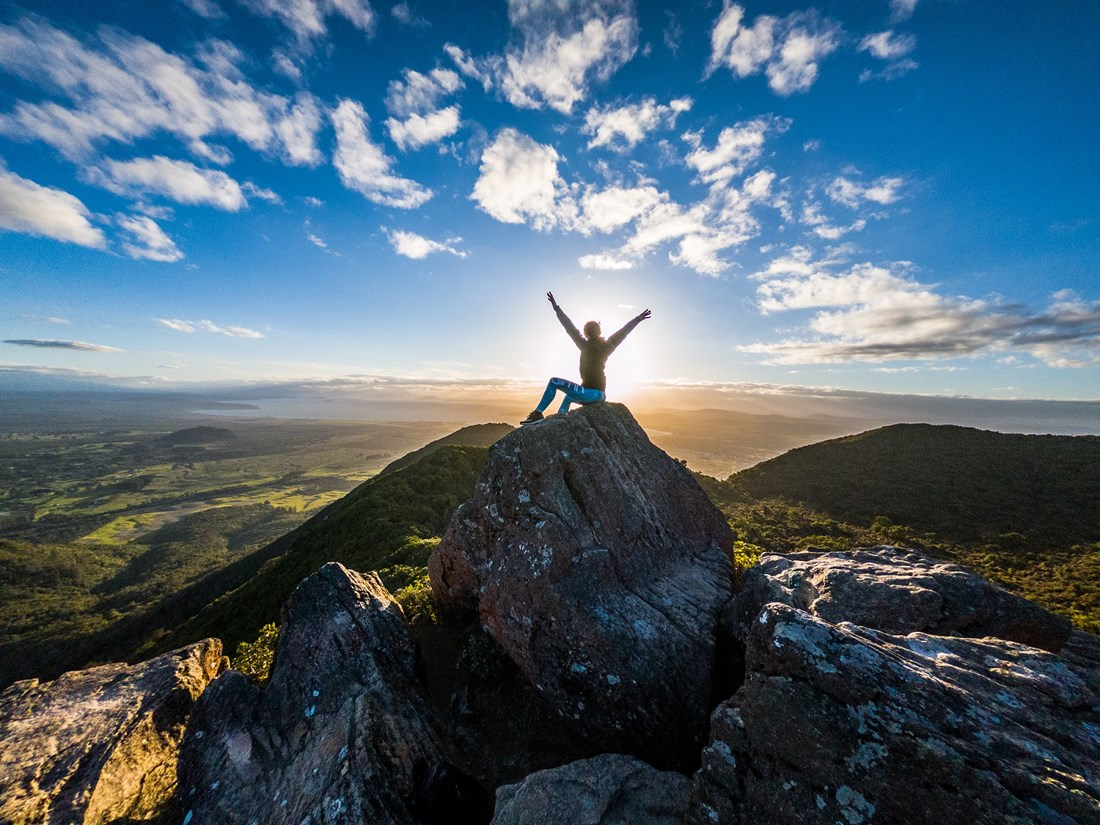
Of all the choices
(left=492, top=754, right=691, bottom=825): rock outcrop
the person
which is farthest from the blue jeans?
(left=492, top=754, right=691, bottom=825): rock outcrop

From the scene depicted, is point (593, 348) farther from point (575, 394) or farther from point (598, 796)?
point (598, 796)

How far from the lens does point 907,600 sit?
9188 millimetres

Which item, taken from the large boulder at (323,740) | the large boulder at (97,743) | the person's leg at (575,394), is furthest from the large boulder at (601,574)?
the large boulder at (97,743)

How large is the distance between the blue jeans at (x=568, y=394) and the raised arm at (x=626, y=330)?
6.49 feet

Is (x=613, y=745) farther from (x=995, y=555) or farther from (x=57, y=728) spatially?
(x=995, y=555)

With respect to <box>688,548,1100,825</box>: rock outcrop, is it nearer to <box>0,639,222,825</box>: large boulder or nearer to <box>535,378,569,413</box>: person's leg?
<box>535,378,569,413</box>: person's leg

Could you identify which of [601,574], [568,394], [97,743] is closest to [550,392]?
[568,394]

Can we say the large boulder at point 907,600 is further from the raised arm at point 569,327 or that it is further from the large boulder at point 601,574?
the raised arm at point 569,327

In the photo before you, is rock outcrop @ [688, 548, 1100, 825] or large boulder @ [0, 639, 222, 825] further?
large boulder @ [0, 639, 222, 825]

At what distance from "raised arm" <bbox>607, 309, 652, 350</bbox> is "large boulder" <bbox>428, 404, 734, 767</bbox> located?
2718 mm

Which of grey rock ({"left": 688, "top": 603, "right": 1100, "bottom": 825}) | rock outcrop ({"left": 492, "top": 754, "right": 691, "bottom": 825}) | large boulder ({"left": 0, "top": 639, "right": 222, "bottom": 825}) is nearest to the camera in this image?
grey rock ({"left": 688, "top": 603, "right": 1100, "bottom": 825})

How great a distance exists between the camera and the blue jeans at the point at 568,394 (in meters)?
15.1

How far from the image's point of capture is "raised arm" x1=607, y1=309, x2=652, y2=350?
1502cm

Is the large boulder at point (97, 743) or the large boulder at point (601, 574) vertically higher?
the large boulder at point (601, 574)
